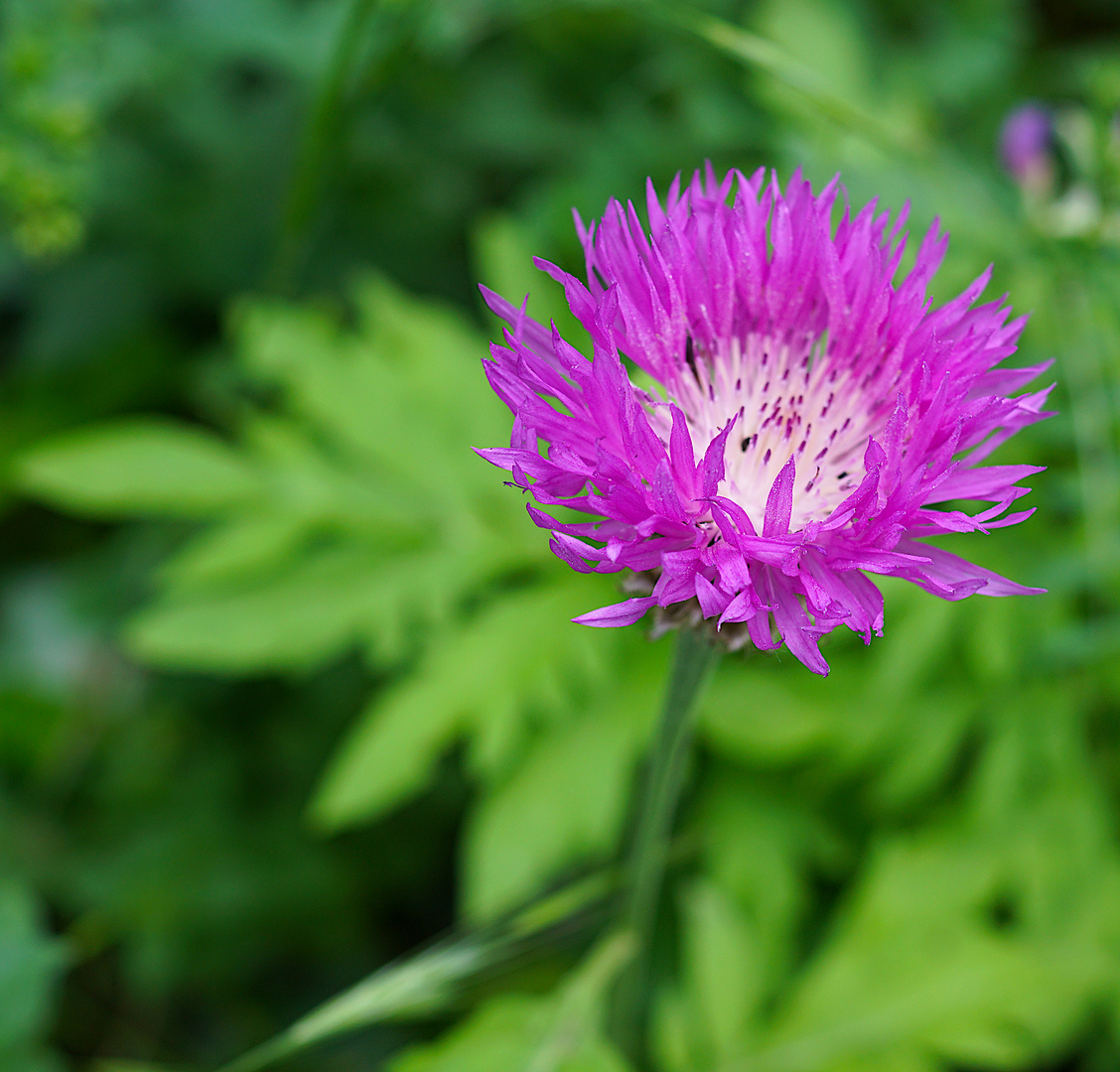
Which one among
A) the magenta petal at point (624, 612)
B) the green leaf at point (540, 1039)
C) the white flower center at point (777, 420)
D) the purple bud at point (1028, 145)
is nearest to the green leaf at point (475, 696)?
the green leaf at point (540, 1039)

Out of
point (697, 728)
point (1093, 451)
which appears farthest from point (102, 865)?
point (1093, 451)

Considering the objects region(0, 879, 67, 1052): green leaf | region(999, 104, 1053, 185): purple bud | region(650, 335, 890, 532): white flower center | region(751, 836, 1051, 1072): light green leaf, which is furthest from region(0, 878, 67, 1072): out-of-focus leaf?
region(999, 104, 1053, 185): purple bud

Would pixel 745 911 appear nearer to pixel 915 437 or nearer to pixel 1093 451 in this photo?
pixel 1093 451

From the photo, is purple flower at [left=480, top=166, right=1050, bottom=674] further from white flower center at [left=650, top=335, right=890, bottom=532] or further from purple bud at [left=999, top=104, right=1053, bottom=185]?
A: purple bud at [left=999, top=104, right=1053, bottom=185]

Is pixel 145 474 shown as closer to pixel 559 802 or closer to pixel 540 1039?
pixel 559 802

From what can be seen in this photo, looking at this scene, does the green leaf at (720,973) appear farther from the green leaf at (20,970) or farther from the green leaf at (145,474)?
the green leaf at (145,474)

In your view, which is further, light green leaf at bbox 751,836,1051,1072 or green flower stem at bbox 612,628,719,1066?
light green leaf at bbox 751,836,1051,1072

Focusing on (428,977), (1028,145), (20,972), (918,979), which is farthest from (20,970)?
(1028,145)
